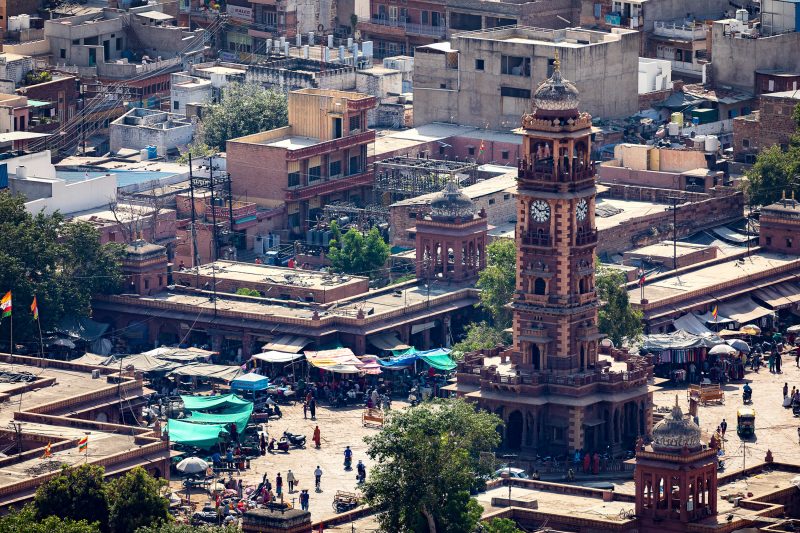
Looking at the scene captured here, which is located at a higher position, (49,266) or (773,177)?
(49,266)

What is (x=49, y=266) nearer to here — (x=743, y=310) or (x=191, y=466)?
(x=191, y=466)

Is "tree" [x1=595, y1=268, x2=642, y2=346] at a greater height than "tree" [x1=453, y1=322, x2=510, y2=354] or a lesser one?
greater

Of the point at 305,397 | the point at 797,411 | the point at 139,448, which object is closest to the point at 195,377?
the point at 305,397

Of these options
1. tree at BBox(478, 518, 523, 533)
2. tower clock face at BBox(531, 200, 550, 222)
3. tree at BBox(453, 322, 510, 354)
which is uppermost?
tower clock face at BBox(531, 200, 550, 222)

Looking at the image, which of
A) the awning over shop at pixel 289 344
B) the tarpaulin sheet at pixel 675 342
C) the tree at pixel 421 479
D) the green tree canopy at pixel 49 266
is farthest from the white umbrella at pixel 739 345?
the tree at pixel 421 479

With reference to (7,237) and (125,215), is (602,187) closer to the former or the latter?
(125,215)

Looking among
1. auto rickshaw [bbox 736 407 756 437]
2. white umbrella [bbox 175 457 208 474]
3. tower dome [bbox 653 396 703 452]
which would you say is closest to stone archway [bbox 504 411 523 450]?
auto rickshaw [bbox 736 407 756 437]

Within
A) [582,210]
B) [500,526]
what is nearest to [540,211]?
[582,210]

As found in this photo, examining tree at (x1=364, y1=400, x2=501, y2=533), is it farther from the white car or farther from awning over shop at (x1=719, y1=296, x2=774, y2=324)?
awning over shop at (x1=719, y1=296, x2=774, y2=324)
